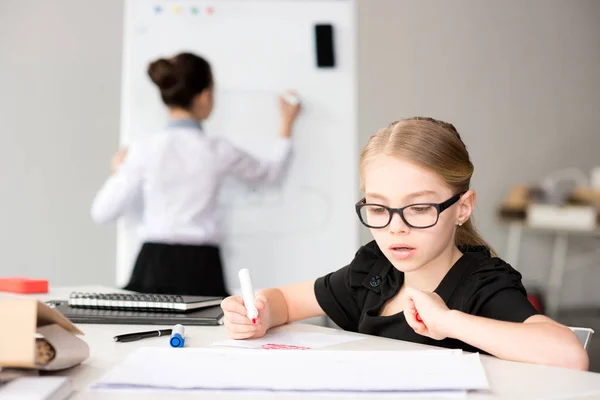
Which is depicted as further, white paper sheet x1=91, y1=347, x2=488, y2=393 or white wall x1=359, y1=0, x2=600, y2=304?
white wall x1=359, y1=0, x2=600, y2=304

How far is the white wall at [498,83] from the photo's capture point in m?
4.49

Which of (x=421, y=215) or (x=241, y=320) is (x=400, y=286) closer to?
(x=421, y=215)

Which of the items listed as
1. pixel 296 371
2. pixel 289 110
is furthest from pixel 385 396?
pixel 289 110

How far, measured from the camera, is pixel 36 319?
0.84m

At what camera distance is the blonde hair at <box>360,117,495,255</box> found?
1345 mm

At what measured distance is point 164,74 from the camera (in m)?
2.87

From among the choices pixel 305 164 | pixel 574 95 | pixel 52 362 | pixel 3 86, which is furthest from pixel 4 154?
pixel 574 95

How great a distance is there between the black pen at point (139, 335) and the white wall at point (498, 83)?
10.1 feet

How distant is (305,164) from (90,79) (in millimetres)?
1305

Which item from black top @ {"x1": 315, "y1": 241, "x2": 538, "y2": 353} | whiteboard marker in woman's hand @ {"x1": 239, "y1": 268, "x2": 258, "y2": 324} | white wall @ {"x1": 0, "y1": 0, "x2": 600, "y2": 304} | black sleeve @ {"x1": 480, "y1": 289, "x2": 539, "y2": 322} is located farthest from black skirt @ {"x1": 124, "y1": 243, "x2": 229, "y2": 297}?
black sleeve @ {"x1": 480, "y1": 289, "x2": 539, "y2": 322}

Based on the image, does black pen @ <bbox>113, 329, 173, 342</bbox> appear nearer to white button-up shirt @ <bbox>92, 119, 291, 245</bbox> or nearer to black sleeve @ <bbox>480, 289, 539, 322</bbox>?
black sleeve @ <bbox>480, 289, 539, 322</bbox>

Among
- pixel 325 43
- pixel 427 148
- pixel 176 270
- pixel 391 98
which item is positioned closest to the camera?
pixel 427 148

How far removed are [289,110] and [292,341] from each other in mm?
1993

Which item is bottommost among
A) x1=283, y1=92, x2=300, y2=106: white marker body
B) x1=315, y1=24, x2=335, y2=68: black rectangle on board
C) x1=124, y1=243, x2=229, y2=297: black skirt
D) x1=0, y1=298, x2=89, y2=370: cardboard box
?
x1=124, y1=243, x2=229, y2=297: black skirt
